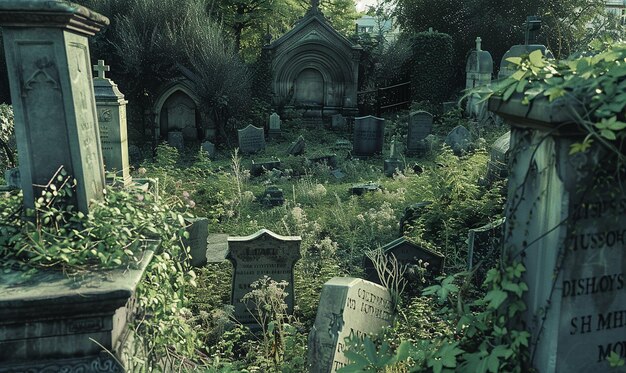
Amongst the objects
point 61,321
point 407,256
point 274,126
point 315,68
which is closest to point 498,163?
point 407,256

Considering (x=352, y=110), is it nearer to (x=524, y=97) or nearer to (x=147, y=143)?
(x=147, y=143)

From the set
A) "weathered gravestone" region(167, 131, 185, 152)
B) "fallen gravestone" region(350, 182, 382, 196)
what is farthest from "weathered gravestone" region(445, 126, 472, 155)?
"weathered gravestone" region(167, 131, 185, 152)

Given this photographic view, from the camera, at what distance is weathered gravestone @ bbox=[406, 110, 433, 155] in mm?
15492

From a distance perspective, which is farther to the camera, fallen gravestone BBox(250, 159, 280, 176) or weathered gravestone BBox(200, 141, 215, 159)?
weathered gravestone BBox(200, 141, 215, 159)

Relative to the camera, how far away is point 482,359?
2727mm

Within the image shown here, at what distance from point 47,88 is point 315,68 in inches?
678

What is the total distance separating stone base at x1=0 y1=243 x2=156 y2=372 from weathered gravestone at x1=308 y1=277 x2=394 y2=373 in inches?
61.5

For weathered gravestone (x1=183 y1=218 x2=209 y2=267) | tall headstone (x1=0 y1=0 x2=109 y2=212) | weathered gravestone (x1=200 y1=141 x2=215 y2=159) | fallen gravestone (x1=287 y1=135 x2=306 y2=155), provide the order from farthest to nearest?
1. weathered gravestone (x1=200 y1=141 x2=215 y2=159)
2. fallen gravestone (x1=287 y1=135 x2=306 y2=155)
3. weathered gravestone (x1=183 y1=218 x2=209 y2=267)
4. tall headstone (x1=0 y1=0 x2=109 y2=212)

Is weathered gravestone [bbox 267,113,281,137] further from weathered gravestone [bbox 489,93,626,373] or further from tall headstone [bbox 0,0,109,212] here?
weathered gravestone [bbox 489,93,626,373]

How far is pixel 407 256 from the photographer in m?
6.07

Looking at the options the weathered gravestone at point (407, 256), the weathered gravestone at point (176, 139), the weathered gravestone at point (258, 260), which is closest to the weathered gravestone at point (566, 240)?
the weathered gravestone at point (407, 256)

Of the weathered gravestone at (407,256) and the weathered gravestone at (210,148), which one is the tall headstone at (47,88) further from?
the weathered gravestone at (210,148)

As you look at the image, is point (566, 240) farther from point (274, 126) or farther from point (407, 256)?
point (274, 126)

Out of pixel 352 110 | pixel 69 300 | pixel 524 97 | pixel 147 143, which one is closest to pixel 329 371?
pixel 69 300
